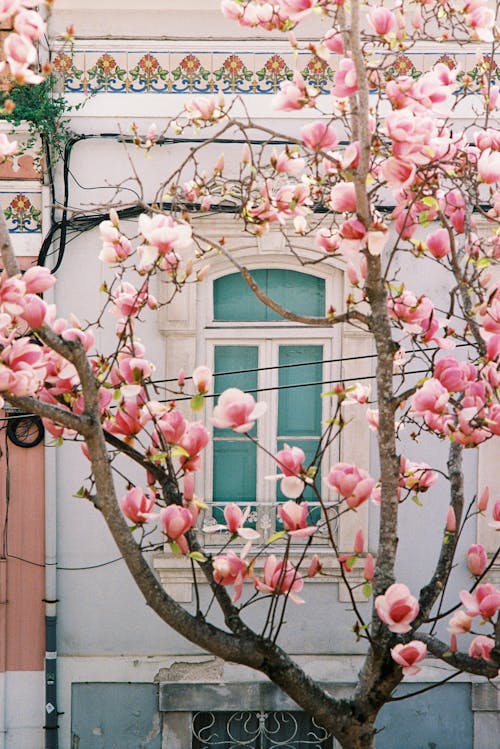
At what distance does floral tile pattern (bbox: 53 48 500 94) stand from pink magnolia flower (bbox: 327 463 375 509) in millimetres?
3684

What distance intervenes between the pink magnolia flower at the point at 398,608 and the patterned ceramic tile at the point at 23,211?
3.91 meters

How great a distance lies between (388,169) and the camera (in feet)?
10.6

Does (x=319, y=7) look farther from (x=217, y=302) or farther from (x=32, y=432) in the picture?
(x=32, y=432)

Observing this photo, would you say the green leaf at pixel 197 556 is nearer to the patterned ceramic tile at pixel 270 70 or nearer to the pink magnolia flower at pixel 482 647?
the pink magnolia flower at pixel 482 647

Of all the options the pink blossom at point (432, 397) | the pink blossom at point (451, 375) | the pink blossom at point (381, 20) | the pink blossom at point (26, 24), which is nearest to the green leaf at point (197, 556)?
the pink blossom at point (432, 397)

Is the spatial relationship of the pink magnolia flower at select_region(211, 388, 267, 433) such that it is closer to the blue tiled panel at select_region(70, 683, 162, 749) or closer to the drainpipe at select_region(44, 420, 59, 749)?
the drainpipe at select_region(44, 420, 59, 749)

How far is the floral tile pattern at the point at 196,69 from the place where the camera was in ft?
21.2

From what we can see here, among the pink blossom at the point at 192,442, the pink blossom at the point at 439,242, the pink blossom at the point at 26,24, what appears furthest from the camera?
the pink blossom at the point at 439,242

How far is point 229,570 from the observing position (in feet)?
11.4

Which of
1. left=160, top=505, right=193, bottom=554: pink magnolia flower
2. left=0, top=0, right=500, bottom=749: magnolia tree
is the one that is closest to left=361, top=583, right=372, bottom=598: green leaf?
left=0, top=0, right=500, bottom=749: magnolia tree

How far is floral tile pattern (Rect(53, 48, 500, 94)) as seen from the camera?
646 centimetres

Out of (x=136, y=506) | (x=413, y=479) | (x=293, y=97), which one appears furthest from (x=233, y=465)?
(x=293, y=97)

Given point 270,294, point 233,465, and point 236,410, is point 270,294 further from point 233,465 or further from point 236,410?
point 236,410

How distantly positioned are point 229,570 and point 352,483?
19.1 inches
